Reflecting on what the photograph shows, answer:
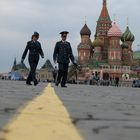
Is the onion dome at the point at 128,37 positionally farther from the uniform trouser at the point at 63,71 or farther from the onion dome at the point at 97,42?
the uniform trouser at the point at 63,71

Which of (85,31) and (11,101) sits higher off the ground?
(85,31)

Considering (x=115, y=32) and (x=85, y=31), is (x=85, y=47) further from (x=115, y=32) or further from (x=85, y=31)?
(x=115, y=32)

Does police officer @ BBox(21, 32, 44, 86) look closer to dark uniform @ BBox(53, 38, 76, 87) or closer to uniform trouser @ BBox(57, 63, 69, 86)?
dark uniform @ BBox(53, 38, 76, 87)

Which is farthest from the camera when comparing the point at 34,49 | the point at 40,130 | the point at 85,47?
the point at 85,47

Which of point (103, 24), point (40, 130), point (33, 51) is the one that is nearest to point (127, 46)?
point (103, 24)

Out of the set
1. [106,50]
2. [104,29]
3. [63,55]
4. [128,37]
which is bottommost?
[63,55]

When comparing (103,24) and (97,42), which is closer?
(97,42)

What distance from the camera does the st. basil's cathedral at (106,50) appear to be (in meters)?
123

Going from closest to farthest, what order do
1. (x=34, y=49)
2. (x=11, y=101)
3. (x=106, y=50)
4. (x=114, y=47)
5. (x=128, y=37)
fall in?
1. (x=11, y=101)
2. (x=34, y=49)
3. (x=114, y=47)
4. (x=106, y=50)
5. (x=128, y=37)

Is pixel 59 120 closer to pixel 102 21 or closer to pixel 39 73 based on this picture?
pixel 102 21

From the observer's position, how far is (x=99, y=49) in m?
125

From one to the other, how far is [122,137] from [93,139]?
0.68ft

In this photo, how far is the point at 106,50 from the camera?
125812 mm

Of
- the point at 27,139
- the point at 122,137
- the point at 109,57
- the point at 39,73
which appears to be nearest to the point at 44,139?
the point at 27,139
